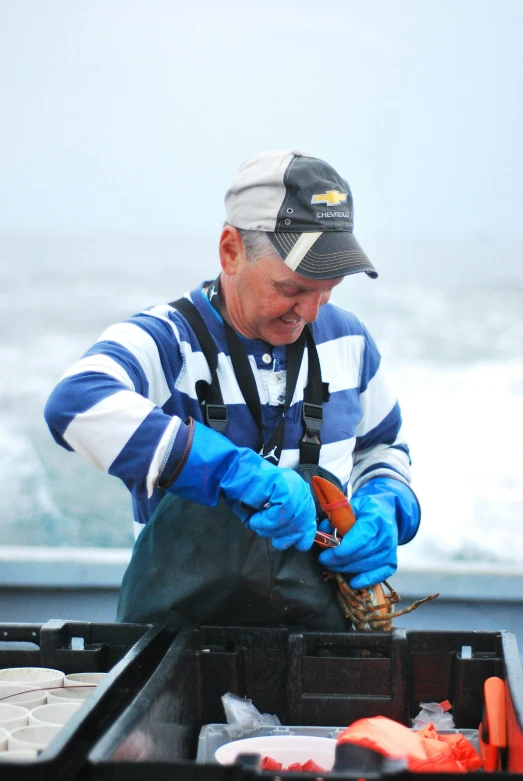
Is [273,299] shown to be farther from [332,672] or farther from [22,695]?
[22,695]

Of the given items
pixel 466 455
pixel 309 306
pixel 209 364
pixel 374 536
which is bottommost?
→ pixel 374 536

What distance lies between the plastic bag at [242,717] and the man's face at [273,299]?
24.1 inches

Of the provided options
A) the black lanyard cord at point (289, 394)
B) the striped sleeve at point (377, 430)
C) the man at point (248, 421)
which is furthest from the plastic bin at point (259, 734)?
the striped sleeve at point (377, 430)

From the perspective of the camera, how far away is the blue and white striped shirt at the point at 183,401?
1.27m

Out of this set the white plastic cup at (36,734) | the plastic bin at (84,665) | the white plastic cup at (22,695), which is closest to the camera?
the plastic bin at (84,665)

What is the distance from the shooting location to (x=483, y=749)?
1097mm

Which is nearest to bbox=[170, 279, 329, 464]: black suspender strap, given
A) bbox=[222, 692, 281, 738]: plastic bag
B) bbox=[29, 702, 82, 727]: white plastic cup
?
bbox=[222, 692, 281, 738]: plastic bag

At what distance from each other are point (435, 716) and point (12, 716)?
595mm

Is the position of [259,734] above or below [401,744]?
below

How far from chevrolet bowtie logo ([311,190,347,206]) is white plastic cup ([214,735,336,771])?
83 cm

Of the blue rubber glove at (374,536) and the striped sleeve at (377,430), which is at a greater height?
the striped sleeve at (377,430)

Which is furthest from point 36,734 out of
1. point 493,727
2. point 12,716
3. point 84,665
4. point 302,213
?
point 302,213

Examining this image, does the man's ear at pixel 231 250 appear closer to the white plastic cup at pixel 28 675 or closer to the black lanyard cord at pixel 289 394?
the black lanyard cord at pixel 289 394

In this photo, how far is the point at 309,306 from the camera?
150 cm
